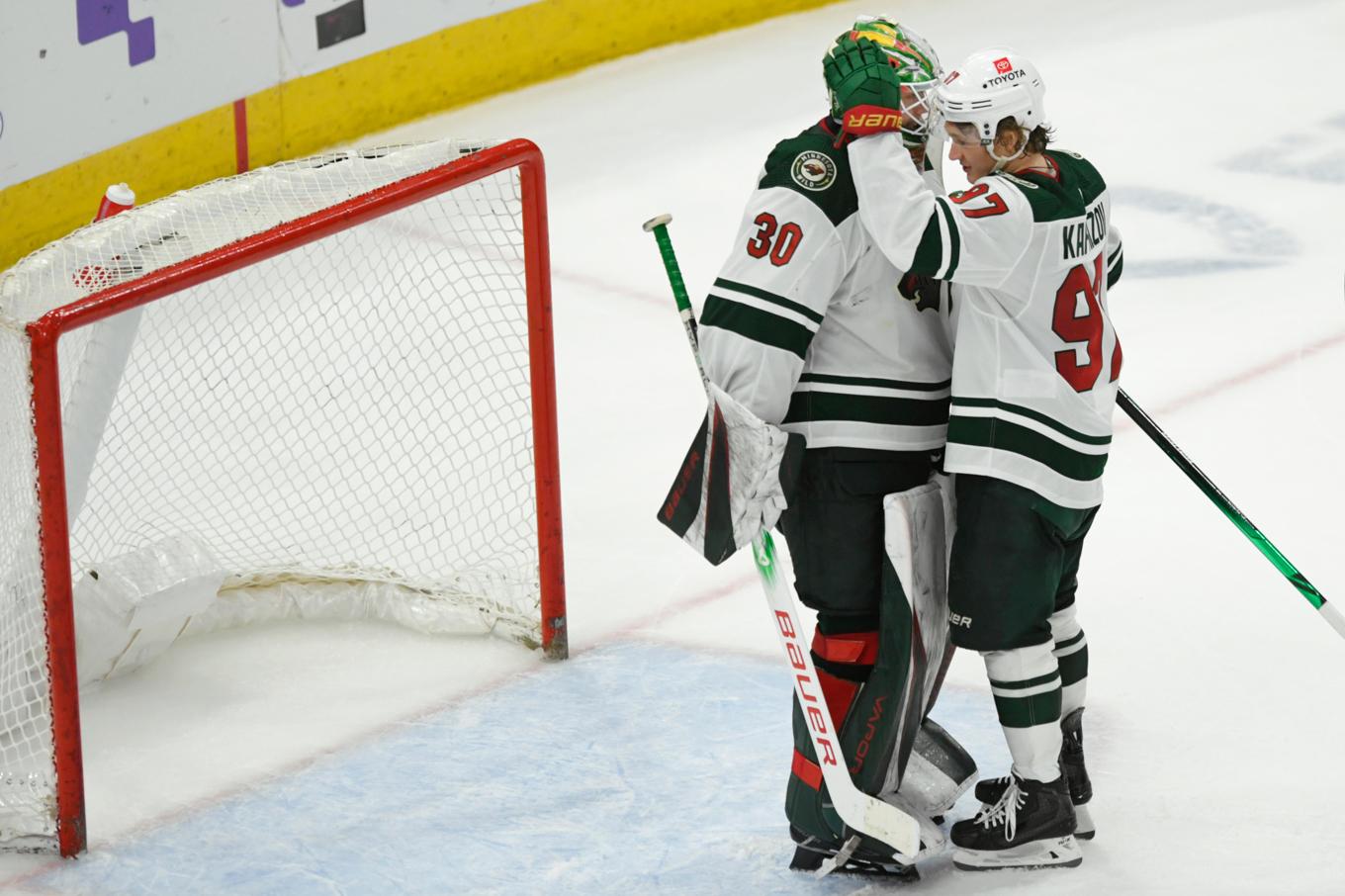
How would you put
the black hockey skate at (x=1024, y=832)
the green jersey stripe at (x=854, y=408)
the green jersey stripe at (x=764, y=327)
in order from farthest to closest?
1. the black hockey skate at (x=1024, y=832)
2. the green jersey stripe at (x=854, y=408)
3. the green jersey stripe at (x=764, y=327)

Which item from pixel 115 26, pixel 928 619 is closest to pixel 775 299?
pixel 928 619

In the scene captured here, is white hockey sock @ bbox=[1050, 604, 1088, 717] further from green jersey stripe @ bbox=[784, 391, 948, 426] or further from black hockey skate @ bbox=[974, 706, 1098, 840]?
green jersey stripe @ bbox=[784, 391, 948, 426]

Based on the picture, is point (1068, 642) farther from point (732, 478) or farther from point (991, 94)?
point (991, 94)

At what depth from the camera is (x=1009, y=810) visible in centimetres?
289

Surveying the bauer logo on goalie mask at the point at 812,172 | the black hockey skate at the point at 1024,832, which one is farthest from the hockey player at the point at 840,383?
the black hockey skate at the point at 1024,832

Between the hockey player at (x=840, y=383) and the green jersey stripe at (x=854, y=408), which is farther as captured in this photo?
the green jersey stripe at (x=854, y=408)

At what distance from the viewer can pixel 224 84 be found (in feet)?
→ 19.2

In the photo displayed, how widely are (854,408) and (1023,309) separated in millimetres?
251

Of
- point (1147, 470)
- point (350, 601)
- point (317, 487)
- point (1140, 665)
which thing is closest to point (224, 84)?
point (317, 487)

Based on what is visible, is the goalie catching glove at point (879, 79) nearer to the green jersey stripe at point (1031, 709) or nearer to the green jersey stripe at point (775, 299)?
the green jersey stripe at point (775, 299)

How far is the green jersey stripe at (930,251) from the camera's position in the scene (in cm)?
253

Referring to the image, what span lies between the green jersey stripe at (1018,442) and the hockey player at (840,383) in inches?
3.4

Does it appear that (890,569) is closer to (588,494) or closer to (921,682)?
(921,682)

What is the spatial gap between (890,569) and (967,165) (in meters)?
0.53
